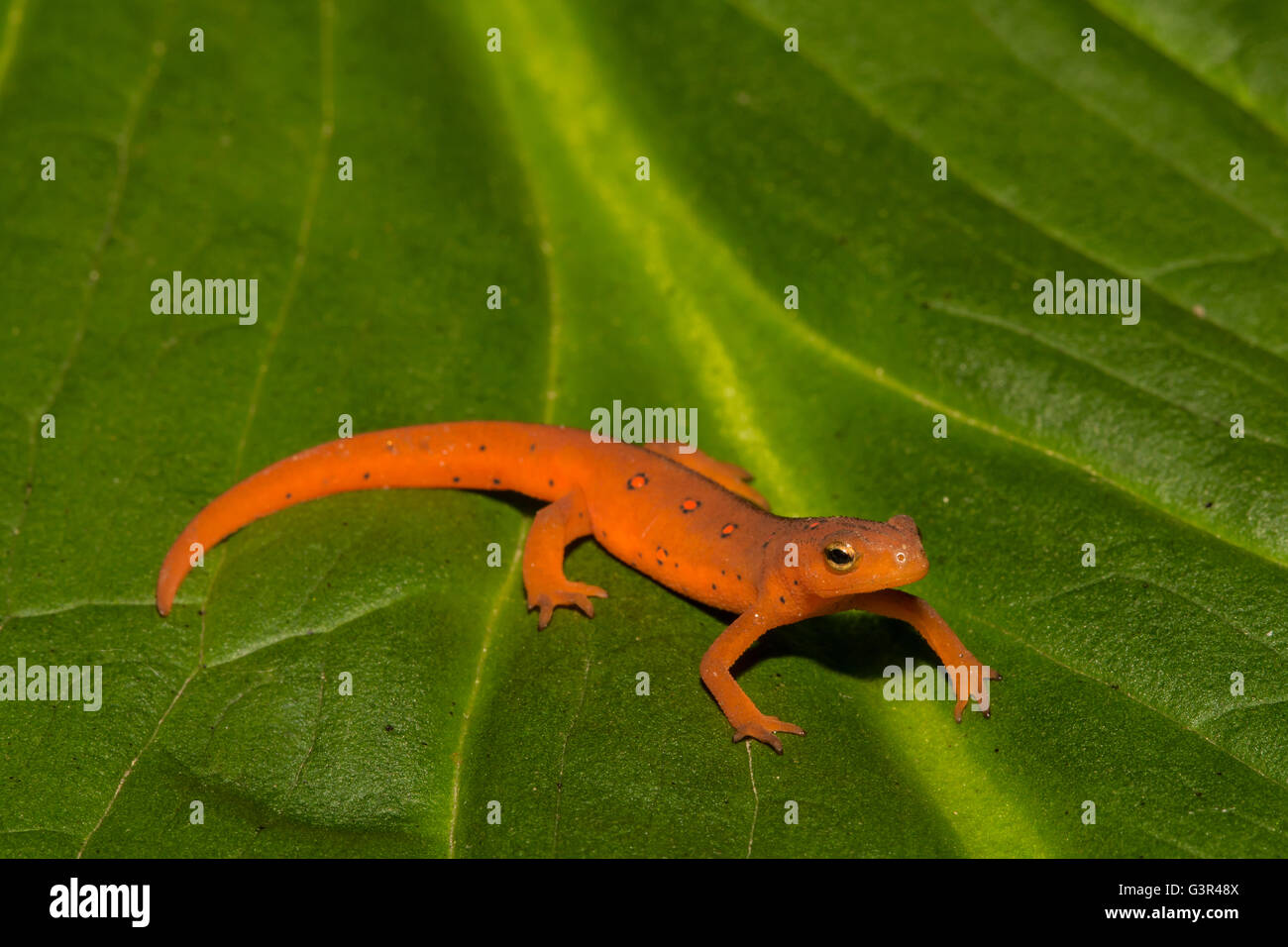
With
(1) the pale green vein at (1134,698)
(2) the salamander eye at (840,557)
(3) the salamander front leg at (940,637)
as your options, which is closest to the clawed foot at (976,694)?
(3) the salamander front leg at (940,637)

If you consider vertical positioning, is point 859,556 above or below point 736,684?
above

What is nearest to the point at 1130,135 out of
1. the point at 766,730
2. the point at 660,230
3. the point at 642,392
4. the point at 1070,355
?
the point at 1070,355

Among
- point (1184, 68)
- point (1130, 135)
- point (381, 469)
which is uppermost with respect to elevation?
point (1184, 68)

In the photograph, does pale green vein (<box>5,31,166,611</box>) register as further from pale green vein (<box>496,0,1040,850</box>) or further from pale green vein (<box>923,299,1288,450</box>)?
pale green vein (<box>923,299,1288,450</box>)

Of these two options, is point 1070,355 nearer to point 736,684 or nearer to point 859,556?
point 859,556

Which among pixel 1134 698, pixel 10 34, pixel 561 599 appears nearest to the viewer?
pixel 1134 698

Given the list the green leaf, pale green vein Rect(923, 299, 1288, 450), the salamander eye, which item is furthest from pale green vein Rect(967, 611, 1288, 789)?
pale green vein Rect(923, 299, 1288, 450)
